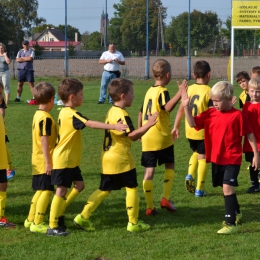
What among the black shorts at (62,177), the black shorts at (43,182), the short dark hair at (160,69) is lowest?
the black shorts at (43,182)

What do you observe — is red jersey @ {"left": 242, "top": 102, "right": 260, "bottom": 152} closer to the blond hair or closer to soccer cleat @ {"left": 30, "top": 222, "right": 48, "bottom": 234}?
the blond hair

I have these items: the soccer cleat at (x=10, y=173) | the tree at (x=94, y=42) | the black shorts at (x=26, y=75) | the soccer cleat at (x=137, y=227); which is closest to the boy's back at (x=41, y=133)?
the soccer cleat at (x=137, y=227)

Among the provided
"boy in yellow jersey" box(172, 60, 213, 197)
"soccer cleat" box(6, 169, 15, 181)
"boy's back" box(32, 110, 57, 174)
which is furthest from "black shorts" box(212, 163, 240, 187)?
"soccer cleat" box(6, 169, 15, 181)

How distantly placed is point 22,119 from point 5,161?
841 cm

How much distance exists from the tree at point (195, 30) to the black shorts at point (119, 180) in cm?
2336

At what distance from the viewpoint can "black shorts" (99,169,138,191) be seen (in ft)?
17.9

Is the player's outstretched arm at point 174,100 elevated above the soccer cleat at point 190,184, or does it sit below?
above

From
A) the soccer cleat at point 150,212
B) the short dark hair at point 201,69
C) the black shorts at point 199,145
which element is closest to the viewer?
the soccer cleat at point 150,212

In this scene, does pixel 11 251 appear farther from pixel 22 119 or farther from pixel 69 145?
pixel 22 119

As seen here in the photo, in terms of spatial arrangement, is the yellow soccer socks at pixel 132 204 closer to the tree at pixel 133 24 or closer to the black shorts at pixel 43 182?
the black shorts at pixel 43 182

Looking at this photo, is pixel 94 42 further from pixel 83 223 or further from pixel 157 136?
pixel 83 223

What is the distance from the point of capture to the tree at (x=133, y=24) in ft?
96.4

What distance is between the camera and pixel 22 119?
45.8 ft

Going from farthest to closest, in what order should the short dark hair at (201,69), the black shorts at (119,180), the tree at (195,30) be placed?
the tree at (195,30)
the short dark hair at (201,69)
the black shorts at (119,180)
